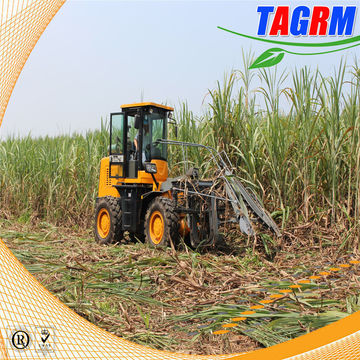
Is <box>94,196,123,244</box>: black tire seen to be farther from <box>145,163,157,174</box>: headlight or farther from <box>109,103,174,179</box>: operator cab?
<box>145,163,157,174</box>: headlight

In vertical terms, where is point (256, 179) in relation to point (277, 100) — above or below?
below

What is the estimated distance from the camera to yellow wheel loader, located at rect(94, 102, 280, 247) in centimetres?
539

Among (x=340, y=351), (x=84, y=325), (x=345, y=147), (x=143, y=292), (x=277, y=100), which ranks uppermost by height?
(x=277, y=100)

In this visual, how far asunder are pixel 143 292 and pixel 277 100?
324 centimetres

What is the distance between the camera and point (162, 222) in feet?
19.2

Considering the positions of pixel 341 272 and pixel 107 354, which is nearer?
pixel 107 354

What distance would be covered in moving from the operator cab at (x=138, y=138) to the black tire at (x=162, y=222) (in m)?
0.58

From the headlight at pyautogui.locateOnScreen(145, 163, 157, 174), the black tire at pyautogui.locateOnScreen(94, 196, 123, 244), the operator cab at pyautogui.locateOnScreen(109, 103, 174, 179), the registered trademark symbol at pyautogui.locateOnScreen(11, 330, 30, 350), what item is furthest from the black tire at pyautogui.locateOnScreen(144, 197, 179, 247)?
the registered trademark symbol at pyautogui.locateOnScreen(11, 330, 30, 350)

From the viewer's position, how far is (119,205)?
6.95 meters

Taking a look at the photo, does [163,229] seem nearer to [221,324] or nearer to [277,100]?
[277,100]

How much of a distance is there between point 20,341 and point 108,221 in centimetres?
476

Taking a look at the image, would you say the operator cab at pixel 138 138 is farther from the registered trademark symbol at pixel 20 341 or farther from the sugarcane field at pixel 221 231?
the registered trademark symbol at pixel 20 341

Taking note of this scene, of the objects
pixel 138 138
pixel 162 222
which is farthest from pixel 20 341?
pixel 138 138

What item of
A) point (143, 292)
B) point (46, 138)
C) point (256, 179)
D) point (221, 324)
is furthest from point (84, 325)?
point (46, 138)
